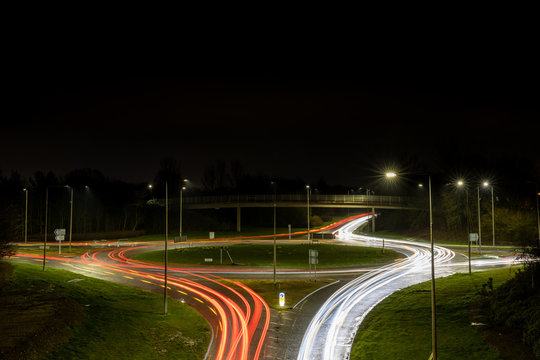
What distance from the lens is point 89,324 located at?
21500 mm

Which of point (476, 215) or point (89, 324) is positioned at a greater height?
point (476, 215)

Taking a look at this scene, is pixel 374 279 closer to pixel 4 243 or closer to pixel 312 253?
pixel 312 253

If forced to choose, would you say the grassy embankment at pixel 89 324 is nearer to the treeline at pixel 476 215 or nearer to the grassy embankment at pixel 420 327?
the grassy embankment at pixel 420 327

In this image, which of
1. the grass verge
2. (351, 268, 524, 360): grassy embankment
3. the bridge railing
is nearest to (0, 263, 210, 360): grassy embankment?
the grass verge

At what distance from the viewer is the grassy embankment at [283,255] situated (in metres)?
47.0

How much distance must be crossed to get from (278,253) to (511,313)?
36943mm

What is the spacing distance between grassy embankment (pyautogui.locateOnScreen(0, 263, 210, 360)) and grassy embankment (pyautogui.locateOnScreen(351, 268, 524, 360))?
10.2 m

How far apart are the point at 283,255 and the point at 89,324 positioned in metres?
34.2

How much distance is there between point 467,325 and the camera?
2084cm

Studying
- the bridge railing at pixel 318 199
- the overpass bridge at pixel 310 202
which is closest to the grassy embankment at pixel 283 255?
the overpass bridge at pixel 310 202

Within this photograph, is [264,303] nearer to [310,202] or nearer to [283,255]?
[283,255]

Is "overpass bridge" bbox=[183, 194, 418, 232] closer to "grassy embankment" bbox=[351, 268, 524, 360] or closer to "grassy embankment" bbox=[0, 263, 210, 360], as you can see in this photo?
"grassy embankment" bbox=[351, 268, 524, 360]

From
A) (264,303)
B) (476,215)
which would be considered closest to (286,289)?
(264,303)

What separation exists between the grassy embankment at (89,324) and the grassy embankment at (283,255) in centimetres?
1988
